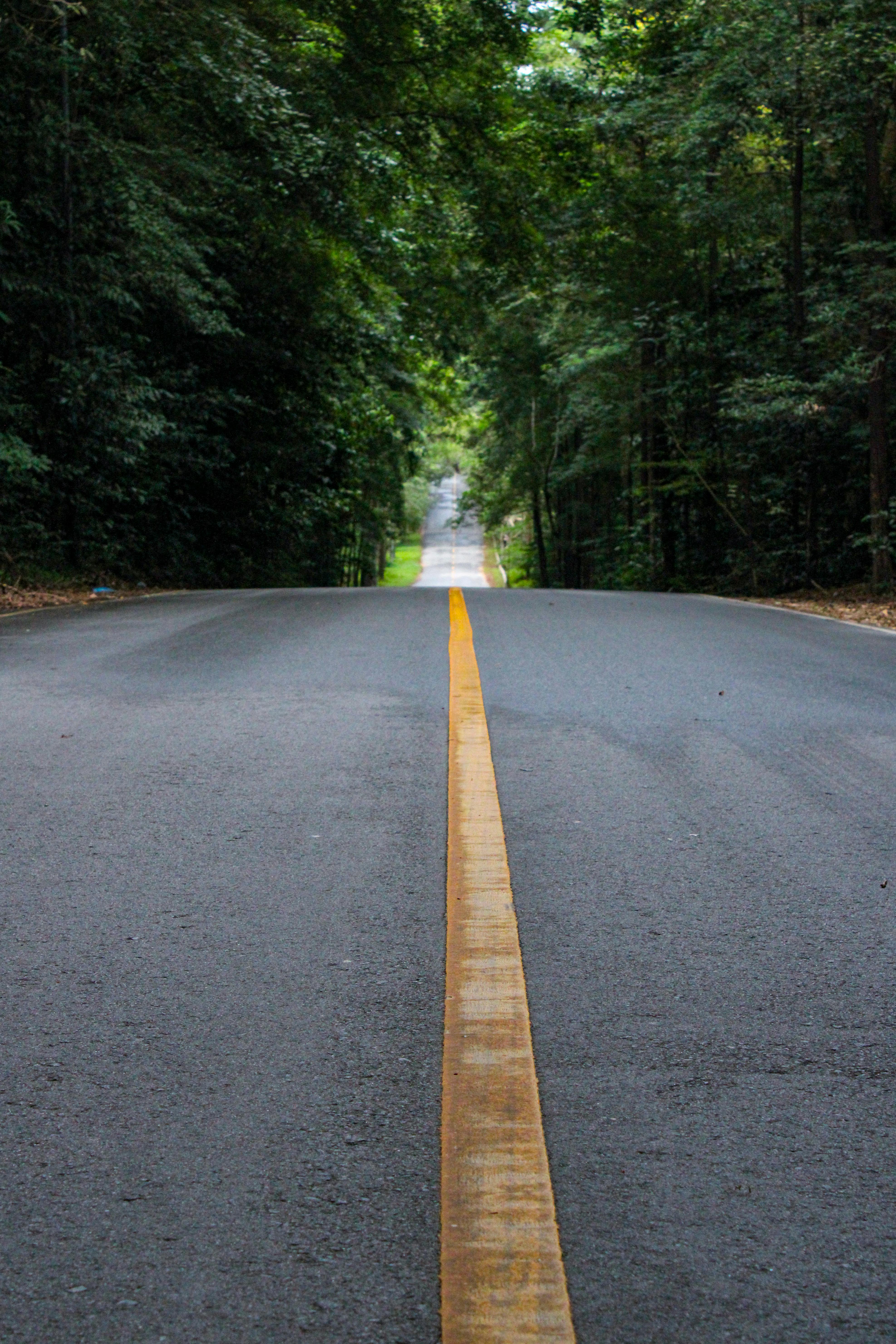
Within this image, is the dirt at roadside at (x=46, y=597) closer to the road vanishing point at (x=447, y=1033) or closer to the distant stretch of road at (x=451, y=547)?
the road vanishing point at (x=447, y=1033)

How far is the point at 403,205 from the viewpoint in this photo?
68.7ft

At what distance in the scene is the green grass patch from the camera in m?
66.2

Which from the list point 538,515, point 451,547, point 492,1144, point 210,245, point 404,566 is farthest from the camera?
point 451,547

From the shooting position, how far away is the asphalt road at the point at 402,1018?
1841 millimetres

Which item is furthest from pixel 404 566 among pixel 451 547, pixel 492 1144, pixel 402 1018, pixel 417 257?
pixel 492 1144

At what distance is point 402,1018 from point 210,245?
18597 millimetres

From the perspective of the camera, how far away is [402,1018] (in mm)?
2762

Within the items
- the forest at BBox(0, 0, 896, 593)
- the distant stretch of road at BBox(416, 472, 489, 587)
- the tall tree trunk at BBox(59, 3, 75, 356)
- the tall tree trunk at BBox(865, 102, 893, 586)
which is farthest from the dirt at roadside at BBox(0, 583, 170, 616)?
the distant stretch of road at BBox(416, 472, 489, 587)

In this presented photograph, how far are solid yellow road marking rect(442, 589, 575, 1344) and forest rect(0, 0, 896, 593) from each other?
1269 centimetres

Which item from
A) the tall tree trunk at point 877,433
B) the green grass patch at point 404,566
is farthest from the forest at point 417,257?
the green grass patch at point 404,566

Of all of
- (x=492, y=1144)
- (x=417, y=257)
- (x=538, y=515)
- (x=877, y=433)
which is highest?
(x=417, y=257)

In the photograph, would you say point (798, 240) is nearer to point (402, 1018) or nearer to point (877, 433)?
point (877, 433)

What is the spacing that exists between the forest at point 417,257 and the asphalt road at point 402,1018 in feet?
36.3

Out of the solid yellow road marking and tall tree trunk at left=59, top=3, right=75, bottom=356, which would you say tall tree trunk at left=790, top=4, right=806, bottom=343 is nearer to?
tall tree trunk at left=59, top=3, right=75, bottom=356
